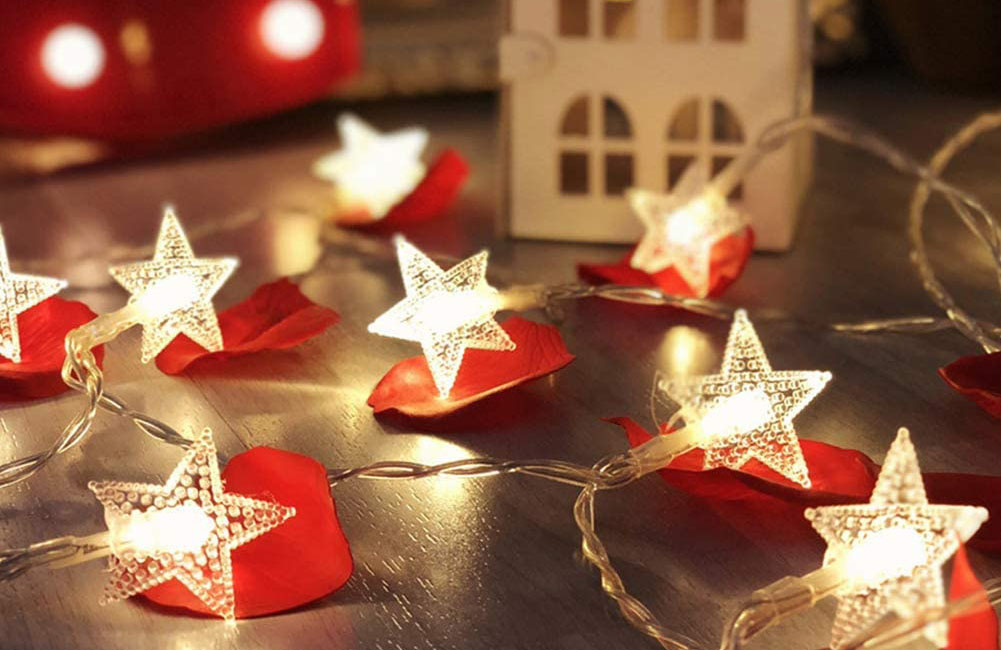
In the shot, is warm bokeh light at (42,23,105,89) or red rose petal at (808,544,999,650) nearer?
red rose petal at (808,544,999,650)

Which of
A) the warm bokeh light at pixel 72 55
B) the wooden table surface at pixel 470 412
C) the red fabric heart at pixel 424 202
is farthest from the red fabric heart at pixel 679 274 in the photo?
the warm bokeh light at pixel 72 55

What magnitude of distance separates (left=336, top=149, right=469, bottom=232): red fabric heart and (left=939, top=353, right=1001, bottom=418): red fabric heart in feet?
1.88

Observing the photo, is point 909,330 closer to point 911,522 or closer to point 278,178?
point 911,522

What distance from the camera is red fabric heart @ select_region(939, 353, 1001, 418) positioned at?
0.88m

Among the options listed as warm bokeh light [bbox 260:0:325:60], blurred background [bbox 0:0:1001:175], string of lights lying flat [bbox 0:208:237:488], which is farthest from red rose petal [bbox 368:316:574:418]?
warm bokeh light [bbox 260:0:325:60]

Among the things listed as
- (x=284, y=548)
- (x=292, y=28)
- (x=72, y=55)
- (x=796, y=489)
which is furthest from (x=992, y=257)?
(x=72, y=55)

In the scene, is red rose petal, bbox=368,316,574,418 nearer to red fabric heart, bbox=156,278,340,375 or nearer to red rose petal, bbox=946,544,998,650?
red fabric heart, bbox=156,278,340,375

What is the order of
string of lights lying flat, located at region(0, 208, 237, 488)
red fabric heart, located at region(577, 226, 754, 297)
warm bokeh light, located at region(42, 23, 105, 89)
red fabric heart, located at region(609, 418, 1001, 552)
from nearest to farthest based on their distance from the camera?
red fabric heart, located at region(609, 418, 1001, 552) → string of lights lying flat, located at region(0, 208, 237, 488) → red fabric heart, located at region(577, 226, 754, 297) → warm bokeh light, located at region(42, 23, 105, 89)

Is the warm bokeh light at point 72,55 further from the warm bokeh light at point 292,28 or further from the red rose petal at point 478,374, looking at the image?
the red rose petal at point 478,374

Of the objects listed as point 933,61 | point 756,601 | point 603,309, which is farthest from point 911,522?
point 933,61

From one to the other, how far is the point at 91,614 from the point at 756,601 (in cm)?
33

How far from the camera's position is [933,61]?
1.66 meters

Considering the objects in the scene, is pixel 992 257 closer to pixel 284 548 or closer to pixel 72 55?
pixel 284 548

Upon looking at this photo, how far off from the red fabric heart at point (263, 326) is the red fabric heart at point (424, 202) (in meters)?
0.27
